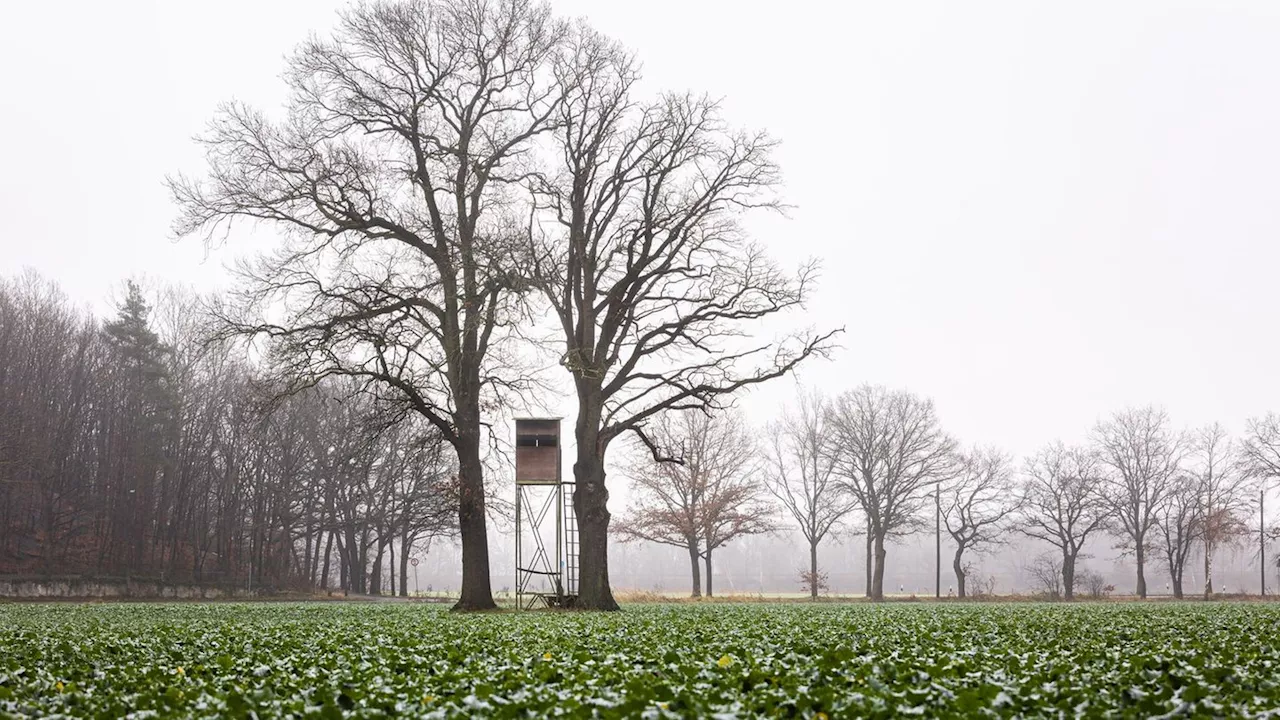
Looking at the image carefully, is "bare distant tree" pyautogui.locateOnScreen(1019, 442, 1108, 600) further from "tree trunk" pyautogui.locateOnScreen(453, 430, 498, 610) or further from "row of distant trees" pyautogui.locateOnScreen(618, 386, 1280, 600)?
"tree trunk" pyautogui.locateOnScreen(453, 430, 498, 610)

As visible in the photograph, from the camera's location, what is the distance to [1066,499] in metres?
69.4

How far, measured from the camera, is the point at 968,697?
21.4ft

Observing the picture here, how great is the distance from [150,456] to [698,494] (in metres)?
30.5

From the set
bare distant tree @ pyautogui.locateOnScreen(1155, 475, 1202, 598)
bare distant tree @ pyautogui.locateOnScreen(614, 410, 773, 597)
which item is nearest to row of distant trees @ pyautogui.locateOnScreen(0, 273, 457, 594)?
bare distant tree @ pyautogui.locateOnScreen(614, 410, 773, 597)

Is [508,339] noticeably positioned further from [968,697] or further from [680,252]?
[968,697]

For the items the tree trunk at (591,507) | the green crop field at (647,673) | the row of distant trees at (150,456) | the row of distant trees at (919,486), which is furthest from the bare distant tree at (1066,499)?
the green crop field at (647,673)

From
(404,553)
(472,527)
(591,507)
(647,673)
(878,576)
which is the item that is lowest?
(878,576)

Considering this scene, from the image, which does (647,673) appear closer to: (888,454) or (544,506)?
(544,506)

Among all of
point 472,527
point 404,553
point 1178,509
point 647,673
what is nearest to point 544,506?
point 472,527

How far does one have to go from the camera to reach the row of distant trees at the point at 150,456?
48156mm

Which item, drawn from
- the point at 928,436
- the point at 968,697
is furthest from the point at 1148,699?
the point at 928,436

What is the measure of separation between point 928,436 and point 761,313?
40357mm

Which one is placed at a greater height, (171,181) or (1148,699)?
(171,181)

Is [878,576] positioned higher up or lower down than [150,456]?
lower down
